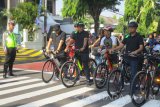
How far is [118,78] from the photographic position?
882 cm

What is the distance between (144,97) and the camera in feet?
27.6

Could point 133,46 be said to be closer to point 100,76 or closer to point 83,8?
point 100,76

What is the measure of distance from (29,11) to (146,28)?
425 inches

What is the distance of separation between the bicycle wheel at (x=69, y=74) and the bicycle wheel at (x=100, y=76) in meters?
0.65

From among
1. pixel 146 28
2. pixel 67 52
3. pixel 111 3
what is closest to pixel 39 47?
pixel 146 28

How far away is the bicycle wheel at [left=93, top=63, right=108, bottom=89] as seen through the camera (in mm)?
10219

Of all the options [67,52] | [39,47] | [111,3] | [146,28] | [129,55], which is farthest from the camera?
[111,3]

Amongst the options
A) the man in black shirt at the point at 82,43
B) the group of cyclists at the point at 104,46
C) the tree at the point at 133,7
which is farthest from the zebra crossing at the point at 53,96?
the tree at the point at 133,7

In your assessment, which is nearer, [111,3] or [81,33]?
[81,33]

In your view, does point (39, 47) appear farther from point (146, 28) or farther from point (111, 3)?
point (111, 3)

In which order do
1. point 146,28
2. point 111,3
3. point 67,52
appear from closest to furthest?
point 67,52, point 146,28, point 111,3

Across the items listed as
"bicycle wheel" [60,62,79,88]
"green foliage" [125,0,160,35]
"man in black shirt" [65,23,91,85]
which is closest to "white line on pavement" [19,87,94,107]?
"bicycle wheel" [60,62,79,88]

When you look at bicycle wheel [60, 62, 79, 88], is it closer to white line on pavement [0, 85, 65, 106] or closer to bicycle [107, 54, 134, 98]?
white line on pavement [0, 85, 65, 106]

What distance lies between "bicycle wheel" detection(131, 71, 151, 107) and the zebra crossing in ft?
0.57
